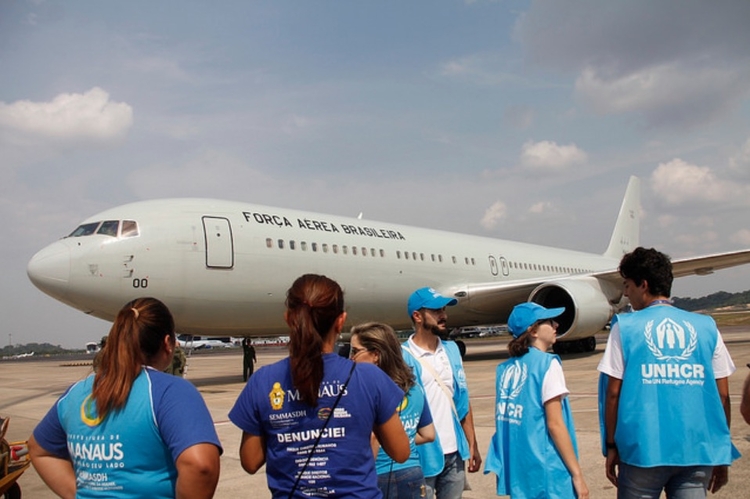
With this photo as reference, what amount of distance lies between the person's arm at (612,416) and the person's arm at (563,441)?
0.13 meters

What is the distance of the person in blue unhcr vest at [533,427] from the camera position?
2.95m

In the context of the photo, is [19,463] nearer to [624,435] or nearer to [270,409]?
[270,409]

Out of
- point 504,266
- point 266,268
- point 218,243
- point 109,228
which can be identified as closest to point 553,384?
point 218,243

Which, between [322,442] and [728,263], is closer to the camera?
[322,442]

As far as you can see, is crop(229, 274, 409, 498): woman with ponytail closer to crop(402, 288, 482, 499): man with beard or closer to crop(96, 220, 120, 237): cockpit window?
crop(402, 288, 482, 499): man with beard

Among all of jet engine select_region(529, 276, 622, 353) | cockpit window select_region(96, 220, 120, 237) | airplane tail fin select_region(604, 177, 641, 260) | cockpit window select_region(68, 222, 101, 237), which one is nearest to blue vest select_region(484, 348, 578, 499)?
cockpit window select_region(96, 220, 120, 237)

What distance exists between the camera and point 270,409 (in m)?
2.26

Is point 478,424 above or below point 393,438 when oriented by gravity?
below

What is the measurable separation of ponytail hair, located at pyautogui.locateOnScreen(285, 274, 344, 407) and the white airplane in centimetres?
940

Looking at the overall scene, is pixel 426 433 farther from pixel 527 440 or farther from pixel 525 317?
pixel 525 317

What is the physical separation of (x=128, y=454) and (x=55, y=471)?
1.47ft

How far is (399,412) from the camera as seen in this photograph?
2818 millimetres

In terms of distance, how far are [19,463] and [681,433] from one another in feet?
14.1

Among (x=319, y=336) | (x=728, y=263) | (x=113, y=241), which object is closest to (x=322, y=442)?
(x=319, y=336)
